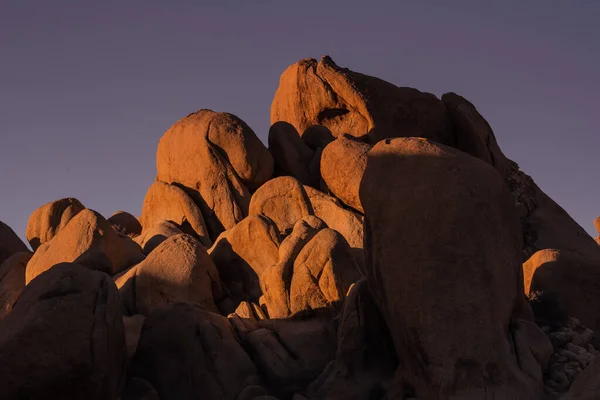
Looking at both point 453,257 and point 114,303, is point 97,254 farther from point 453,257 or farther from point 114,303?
point 453,257

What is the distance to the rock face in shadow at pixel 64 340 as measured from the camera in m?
12.7

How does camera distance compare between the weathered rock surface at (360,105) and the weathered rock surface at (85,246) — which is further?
the weathered rock surface at (360,105)

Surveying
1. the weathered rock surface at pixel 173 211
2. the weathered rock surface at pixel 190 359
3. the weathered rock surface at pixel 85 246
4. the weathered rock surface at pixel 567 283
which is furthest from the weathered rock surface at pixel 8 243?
the weathered rock surface at pixel 567 283

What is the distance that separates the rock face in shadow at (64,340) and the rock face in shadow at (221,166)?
10286 millimetres

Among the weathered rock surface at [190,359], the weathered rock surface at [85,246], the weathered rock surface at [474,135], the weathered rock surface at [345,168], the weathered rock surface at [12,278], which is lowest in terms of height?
the weathered rock surface at [190,359]

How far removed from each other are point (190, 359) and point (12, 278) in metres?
8.90

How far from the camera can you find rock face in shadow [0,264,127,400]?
1271 centimetres

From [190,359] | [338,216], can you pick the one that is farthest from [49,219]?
[190,359]

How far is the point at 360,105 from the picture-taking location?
26.5m

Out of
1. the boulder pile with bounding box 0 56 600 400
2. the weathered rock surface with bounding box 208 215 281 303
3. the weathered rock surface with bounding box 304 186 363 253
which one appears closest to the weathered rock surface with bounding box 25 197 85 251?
the boulder pile with bounding box 0 56 600 400

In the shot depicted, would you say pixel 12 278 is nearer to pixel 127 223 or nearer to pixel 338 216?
pixel 127 223

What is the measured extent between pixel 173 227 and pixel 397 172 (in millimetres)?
11521

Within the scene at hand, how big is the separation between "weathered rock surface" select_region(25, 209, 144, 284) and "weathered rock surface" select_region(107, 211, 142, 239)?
5084mm

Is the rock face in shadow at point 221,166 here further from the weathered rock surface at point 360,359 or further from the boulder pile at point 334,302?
the weathered rock surface at point 360,359
